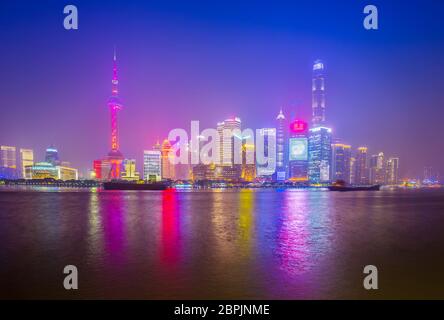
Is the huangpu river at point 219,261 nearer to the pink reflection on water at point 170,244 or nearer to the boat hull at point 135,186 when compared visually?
the pink reflection on water at point 170,244

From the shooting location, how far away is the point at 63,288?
10.2 metres

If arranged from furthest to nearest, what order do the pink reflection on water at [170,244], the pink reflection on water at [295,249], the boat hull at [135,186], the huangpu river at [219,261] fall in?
the boat hull at [135,186]
the pink reflection on water at [170,244]
the pink reflection on water at [295,249]
the huangpu river at [219,261]

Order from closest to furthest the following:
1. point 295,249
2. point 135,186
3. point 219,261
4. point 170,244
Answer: point 219,261, point 295,249, point 170,244, point 135,186

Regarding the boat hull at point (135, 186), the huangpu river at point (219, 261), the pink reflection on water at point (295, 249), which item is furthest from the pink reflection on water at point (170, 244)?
the boat hull at point (135, 186)

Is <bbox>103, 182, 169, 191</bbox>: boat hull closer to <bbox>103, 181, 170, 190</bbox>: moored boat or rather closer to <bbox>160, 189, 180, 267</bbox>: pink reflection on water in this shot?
<bbox>103, 181, 170, 190</bbox>: moored boat

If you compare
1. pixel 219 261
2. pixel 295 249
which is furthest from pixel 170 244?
pixel 295 249

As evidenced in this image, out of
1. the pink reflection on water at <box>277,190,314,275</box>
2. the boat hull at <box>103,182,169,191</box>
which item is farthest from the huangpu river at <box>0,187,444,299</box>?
the boat hull at <box>103,182,169,191</box>

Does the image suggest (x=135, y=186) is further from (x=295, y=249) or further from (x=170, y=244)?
(x=295, y=249)

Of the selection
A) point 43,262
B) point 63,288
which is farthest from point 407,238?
point 43,262

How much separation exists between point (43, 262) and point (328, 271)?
44.0 ft

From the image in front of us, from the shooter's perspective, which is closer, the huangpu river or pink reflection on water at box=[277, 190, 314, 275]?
the huangpu river
